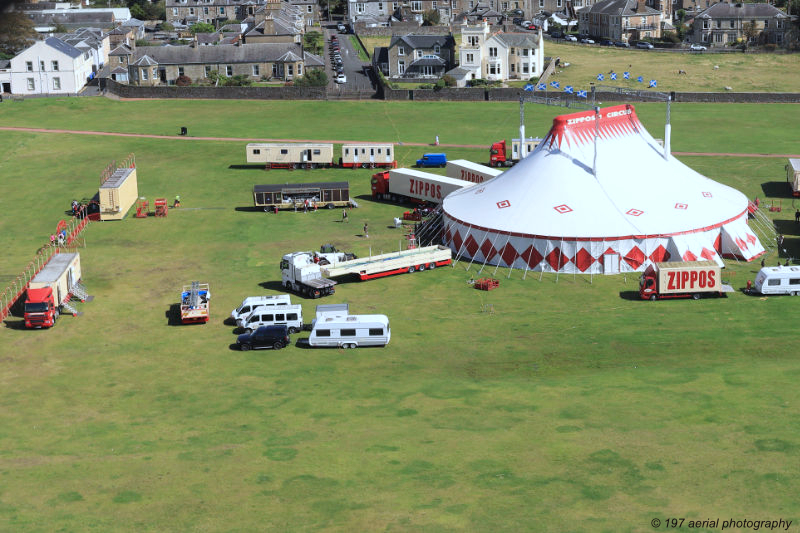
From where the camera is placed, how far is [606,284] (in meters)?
56.7

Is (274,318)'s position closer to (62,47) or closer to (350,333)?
(350,333)

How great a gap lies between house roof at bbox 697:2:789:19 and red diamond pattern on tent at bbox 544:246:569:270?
115109 millimetres

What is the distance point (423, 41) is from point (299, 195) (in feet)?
225

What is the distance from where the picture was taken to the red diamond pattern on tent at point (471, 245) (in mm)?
60781

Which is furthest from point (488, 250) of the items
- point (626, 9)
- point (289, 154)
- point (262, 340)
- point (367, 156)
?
point (626, 9)

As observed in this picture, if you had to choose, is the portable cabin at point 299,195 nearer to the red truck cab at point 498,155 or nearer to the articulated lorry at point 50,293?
the red truck cab at point 498,155

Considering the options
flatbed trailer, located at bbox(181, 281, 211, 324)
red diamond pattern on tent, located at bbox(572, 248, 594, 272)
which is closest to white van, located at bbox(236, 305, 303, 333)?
flatbed trailer, located at bbox(181, 281, 211, 324)

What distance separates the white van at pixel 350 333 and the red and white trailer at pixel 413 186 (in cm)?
2376

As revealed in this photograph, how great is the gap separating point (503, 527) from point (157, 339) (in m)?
24.4

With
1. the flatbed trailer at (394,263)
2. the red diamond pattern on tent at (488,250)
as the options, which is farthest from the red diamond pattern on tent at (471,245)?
the flatbed trailer at (394,263)

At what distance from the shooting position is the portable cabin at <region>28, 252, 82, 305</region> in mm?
52250

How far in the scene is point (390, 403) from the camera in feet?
137

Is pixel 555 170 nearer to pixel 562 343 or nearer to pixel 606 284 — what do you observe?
pixel 606 284

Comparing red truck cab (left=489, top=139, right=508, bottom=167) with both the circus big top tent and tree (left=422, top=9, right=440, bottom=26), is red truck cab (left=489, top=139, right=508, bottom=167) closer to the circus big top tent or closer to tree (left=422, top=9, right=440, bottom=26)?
the circus big top tent
